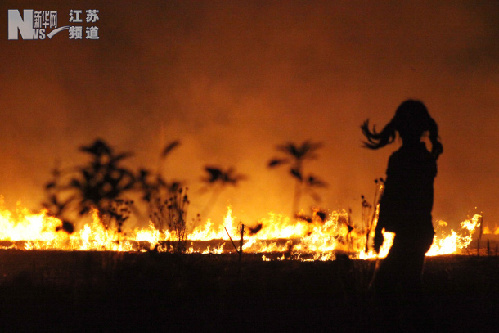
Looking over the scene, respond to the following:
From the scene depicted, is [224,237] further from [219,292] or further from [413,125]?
[413,125]

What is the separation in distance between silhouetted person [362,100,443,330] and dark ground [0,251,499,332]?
58 cm

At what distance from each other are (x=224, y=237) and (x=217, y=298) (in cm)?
637

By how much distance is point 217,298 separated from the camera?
6.61m

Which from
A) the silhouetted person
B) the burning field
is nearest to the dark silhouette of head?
the silhouetted person

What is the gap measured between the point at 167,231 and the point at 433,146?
5.11 metres

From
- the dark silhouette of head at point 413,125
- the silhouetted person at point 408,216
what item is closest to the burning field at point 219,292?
the silhouetted person at point 408,216

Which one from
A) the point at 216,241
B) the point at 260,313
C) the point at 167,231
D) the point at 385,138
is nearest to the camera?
the point at 385,138

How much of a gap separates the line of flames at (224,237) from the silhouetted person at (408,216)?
0.93 ft

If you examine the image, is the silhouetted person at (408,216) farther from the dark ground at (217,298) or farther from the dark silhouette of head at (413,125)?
the dark ground at (217,298)

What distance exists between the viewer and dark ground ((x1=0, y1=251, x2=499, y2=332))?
5.27 metres

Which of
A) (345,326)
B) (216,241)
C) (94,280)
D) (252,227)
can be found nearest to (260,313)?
(345,326)

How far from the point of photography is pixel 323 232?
1039cm

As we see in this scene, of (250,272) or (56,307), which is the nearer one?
(56,307)

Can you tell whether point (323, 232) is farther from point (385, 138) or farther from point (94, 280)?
point (385, 138)
